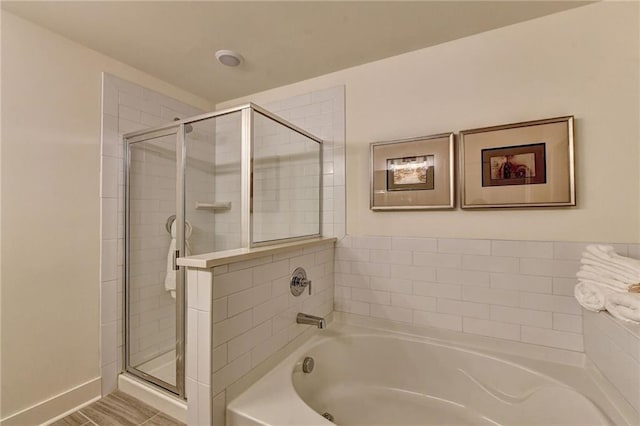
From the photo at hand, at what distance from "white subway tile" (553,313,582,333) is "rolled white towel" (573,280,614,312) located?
0.27 m

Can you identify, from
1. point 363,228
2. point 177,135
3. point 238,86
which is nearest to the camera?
point 177,135

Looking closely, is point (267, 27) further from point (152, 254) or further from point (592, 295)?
point (592, 295)

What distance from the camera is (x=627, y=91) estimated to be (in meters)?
1.34

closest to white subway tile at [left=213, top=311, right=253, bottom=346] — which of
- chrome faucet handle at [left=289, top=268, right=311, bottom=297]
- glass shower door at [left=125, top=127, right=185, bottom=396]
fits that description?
chrome faucet handle at [left=289, top=268, right=311, bottom=297]

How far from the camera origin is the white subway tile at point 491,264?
1.54m

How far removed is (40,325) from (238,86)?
6.72 ft

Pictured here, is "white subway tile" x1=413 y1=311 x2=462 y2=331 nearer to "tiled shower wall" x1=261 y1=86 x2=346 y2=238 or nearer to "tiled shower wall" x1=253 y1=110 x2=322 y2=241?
"tiled shower wall" x1=261 y1=86 x2=346 y2=238

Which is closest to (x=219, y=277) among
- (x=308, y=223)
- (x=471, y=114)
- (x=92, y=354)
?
(x=308, y=223)

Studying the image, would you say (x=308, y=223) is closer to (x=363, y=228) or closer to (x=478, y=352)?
(x=363, y=228)

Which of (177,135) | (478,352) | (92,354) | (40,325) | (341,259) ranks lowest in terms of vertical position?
(92,354)

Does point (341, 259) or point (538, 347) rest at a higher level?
point (341, 259)

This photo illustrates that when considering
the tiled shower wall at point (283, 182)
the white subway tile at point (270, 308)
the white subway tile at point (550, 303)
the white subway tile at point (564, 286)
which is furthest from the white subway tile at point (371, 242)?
the white subway tile at point (564, 286)

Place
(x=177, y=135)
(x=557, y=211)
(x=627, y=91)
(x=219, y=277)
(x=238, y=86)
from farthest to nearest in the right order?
1. (x=238, y=86)
2. (x=177, y=135)
3. (x=557, y=211)
4. (x=627, y=91)
5. (x=219, y=277)

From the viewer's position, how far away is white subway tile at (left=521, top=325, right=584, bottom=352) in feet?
4.68
